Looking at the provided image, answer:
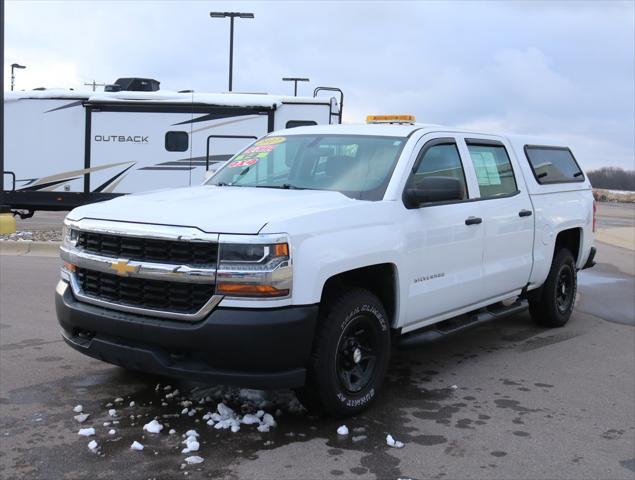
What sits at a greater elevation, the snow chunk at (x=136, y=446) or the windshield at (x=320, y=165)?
the windshield at (x=320, y=165)

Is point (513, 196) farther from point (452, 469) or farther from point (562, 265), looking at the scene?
point (452, 469)

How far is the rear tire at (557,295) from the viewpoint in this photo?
22.8 feet

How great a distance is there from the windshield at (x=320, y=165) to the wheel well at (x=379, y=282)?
494mm

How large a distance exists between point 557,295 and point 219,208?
4408mm

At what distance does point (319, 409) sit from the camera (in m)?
4.21

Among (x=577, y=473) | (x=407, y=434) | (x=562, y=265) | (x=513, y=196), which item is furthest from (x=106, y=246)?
(x=562, y=265)

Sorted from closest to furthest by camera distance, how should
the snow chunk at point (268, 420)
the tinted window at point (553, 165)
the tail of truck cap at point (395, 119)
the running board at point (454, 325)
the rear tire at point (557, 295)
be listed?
the snow chunk at point (268, 420), the running board at point (454, 325), the tail of truck cap at point (395, 119), the tinted window at point (553, 165), the rear tire at point (557, 295)

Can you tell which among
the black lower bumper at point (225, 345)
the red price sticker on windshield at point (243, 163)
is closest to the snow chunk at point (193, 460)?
the black lower bumper at point (225, 345)

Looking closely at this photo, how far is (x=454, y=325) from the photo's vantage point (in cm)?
543

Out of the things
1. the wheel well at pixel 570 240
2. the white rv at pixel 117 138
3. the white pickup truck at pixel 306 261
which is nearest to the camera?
the white pickup truck at pixel 306 261

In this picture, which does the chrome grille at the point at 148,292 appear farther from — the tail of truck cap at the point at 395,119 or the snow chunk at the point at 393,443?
the tail of truck cap at the point at 395,119

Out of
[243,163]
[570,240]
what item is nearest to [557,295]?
[570,240]

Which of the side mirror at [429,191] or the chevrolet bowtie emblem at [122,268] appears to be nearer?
the chevrolet bowtie emblem at [122,268]

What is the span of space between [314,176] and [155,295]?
1663 mm
